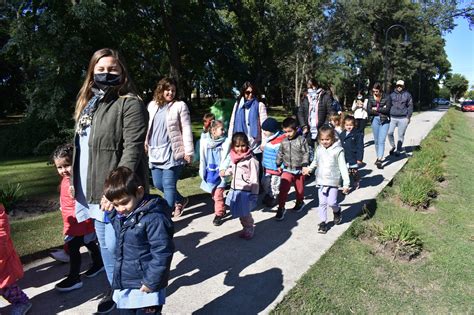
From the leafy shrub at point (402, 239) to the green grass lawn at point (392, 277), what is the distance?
103 mm

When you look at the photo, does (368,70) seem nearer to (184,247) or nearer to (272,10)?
(272,10)

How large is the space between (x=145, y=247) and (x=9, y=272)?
1.29 m

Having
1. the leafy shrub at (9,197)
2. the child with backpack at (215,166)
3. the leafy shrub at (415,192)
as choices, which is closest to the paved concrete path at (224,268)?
the child with backpack at (215,166)

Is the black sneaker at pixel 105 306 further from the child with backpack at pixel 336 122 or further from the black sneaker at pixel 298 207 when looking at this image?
the child with backpack at pixel 336 122

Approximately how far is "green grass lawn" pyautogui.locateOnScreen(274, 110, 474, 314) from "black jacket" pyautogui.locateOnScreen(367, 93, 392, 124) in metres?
3.52

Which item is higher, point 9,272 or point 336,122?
point 336,122

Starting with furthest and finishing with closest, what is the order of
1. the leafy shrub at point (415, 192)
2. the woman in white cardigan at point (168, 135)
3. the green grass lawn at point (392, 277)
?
the leafy shrub at point (415, 192) < the woman in white cardigan at point (168, 135) < the green grass lawn at point (392, 277)

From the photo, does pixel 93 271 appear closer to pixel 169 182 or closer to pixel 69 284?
pixel 69 284

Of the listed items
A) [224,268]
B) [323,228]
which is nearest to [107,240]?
[224,268]

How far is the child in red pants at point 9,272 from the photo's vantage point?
9.06ft

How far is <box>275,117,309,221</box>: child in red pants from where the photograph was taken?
5070 millimetres

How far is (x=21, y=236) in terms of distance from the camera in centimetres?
454

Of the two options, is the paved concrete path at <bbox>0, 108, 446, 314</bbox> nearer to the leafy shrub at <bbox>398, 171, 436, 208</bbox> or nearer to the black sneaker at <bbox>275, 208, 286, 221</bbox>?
the black sneaker at <bbox>275, 208, 286, 221</bbox>

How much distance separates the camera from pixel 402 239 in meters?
4.23
